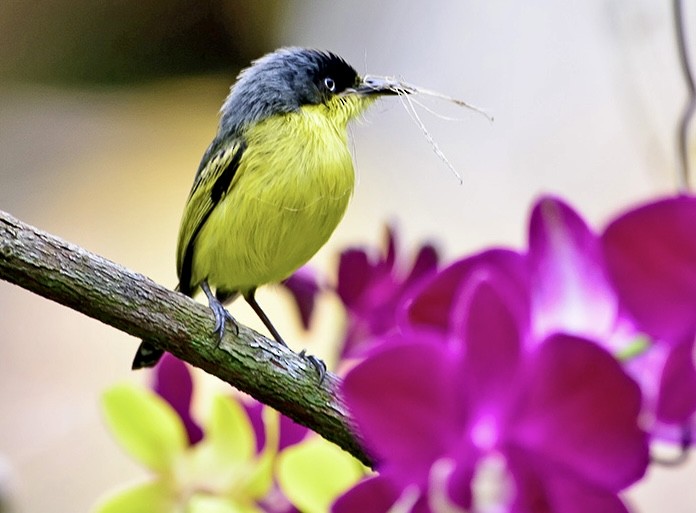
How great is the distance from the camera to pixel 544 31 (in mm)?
1670

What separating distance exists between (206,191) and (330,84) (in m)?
0.14

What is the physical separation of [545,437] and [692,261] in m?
0.04

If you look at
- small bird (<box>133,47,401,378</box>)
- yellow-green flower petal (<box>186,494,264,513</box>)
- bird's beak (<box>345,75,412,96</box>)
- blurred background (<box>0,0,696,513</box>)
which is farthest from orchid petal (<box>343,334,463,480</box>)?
blurred background (<box>0,0,696,513</box>)

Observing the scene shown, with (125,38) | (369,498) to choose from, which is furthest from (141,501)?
(125,38)

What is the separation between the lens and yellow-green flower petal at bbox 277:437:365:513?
0.23 m

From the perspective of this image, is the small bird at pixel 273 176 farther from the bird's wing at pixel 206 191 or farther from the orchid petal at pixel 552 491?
the orchid petal at pixel 552 491

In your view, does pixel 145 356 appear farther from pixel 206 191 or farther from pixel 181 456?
pixel 181 456

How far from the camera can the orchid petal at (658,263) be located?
152 mm

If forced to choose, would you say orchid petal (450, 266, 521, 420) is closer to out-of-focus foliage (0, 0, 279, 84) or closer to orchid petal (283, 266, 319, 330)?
orchid petal (283, 266, 319, 330)

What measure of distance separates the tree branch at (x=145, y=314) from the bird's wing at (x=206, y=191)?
1.19ft

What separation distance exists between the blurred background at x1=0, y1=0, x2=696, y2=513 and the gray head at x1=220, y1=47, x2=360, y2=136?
756 millimetres

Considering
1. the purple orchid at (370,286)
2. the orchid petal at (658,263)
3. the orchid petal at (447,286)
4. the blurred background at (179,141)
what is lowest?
the blurred background at (179,141)

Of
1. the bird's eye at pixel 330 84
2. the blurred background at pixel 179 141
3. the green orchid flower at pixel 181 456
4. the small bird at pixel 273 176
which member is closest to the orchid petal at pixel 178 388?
the green orchid flower at pixel 181 456

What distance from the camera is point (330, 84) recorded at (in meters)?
0.58
